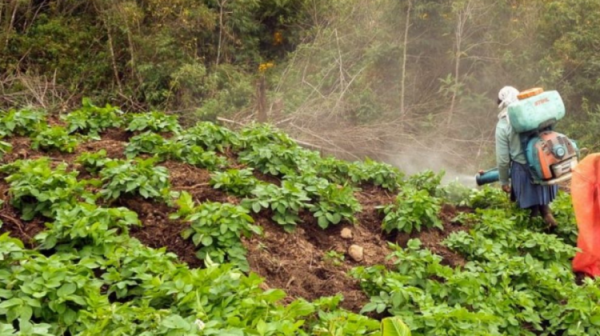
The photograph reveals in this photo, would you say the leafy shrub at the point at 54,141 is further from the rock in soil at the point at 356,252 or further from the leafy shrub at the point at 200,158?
the rock in soil at the point at 356,252

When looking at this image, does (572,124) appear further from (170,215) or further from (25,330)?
(25,330)

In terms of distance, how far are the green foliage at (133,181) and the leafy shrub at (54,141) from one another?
0.88 m

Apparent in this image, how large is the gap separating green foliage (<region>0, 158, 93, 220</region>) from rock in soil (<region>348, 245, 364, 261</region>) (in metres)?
1.73

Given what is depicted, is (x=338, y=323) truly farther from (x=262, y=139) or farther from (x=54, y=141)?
(x=54, y=141)

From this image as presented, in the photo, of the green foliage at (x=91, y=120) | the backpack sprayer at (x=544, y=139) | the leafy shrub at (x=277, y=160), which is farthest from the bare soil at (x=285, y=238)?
the backpack sprayer at (x=544, y=139)

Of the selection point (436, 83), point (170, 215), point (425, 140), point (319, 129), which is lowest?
point (170, 215)

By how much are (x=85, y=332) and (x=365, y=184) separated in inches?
149

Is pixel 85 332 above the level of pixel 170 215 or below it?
below

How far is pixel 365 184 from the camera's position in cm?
634

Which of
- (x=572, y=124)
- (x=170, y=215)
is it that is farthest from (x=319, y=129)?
(x=170, y=215)

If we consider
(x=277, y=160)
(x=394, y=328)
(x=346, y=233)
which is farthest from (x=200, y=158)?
(x=394, y=328)

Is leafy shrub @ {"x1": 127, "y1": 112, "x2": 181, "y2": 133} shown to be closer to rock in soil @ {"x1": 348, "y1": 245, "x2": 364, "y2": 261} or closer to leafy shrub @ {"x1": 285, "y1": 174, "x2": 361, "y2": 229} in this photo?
leafy shrub @ {"x1": 285, "y1": 174, "x2": 361, "y2": 229}

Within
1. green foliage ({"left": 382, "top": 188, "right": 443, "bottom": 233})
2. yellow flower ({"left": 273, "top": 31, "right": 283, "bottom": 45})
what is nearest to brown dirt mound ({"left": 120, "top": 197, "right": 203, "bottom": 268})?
green foliage ({"left": 382, "top": 188, "right": 443, "bottom": 233})

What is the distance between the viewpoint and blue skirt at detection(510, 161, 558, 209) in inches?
224
